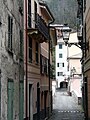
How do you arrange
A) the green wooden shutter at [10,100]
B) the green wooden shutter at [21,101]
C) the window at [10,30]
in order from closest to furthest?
the green wooden shutter at [10,100] < the window at [10,30] < the green wooden shutter at [21,101]

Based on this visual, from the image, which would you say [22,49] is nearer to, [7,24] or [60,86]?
[7,24]

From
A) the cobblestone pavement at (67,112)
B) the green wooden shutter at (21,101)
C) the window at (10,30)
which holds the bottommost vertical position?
the cobblestone pavement at (67,112)

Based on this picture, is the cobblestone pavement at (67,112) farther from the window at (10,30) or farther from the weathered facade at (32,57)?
the window at (10,30)

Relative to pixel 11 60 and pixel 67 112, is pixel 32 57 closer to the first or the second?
pixel 11 60

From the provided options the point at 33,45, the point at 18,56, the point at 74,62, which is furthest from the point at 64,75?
the point at 18,56

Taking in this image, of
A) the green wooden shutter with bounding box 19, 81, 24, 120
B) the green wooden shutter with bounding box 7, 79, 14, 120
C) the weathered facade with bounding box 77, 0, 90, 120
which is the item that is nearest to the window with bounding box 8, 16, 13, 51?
the green wooden shutter with bounding box 7, 79, 14, 120

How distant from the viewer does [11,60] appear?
16156 millimetres

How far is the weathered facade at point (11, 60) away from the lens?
14031 millimetres

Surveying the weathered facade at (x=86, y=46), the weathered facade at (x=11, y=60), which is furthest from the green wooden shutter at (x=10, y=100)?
the weathered facade at (x=86, y=46)

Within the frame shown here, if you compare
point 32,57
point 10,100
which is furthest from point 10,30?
point 32,57

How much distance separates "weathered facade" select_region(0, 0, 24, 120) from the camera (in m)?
14.0

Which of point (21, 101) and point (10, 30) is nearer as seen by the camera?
point (10, 30)

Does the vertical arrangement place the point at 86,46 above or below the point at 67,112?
above

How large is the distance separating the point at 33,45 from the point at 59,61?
81687 mm
